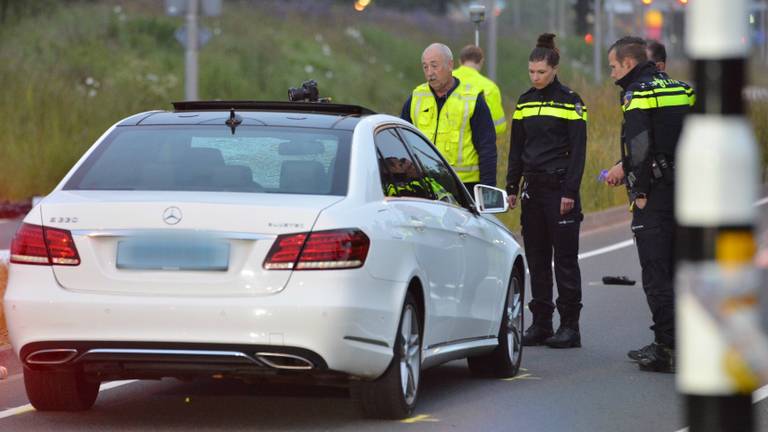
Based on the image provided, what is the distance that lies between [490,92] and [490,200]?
5.97m

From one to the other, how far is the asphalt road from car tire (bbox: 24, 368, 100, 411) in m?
0.06

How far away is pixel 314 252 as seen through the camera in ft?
24.2

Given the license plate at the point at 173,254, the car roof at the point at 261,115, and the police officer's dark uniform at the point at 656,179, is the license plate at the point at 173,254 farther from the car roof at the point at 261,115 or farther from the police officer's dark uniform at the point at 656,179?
the police officer's dark uniform at the point at 656,179

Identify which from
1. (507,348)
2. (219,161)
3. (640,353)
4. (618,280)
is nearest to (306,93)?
(507,348)

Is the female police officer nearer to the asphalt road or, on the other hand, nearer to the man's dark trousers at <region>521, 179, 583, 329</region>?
the man's dark trousers at <region>521, 179, 583, 329</region>

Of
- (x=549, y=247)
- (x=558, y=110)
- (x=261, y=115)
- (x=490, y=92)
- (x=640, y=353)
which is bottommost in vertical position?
(x=640, y=353)

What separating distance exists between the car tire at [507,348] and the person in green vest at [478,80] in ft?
17.1

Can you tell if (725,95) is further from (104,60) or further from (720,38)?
(104,60)

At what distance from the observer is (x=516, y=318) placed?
399 inches

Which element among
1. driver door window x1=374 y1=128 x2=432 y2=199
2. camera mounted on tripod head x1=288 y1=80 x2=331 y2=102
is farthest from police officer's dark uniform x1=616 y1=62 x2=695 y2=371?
camera mounted on tripod head x1=288 y1=80 x2=331 y2=102

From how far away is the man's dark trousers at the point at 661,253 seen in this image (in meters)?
10.0

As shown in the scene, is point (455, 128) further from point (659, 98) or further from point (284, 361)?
point (284, 361)

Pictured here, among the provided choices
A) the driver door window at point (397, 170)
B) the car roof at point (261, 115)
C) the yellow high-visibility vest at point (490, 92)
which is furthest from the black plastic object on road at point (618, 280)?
the car roof at point (261, 115)

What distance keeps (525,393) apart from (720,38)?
18.5ft
